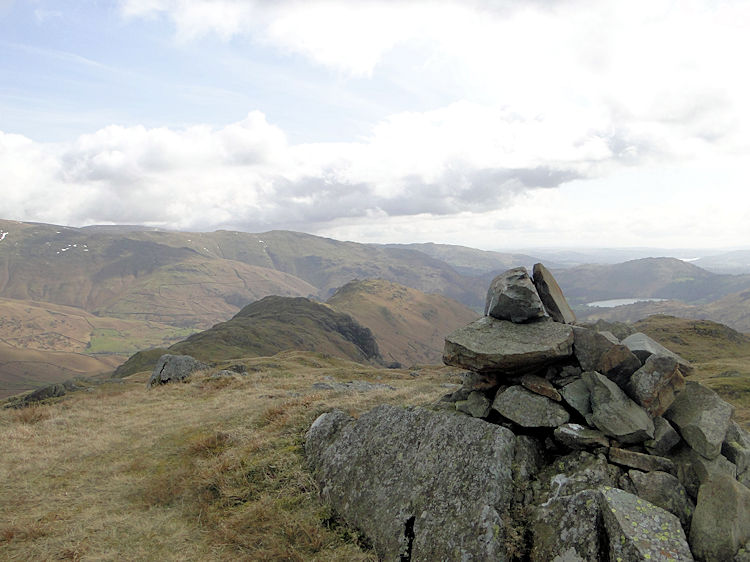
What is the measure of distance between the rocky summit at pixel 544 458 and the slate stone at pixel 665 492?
0.02 metres

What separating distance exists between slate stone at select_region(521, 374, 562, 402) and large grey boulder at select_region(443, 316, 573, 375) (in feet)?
1.31

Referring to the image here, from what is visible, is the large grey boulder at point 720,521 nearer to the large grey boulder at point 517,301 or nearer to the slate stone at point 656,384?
the slate stone at point 656,384

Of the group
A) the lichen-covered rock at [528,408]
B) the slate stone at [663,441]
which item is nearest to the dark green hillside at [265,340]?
the lichen-covered rock at [528,408]

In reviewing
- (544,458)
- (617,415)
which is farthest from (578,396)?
(544,458)

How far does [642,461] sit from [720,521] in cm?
196

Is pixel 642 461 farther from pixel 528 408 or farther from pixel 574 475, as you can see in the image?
pixel 528 408

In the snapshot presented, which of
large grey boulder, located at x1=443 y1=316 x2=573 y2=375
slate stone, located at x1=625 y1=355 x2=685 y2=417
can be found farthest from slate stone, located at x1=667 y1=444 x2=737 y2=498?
large grey boulder, located at x1=443 y1=316 x2=573 y2=375

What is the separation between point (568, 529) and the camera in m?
8.80

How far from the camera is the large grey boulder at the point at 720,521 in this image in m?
8.13

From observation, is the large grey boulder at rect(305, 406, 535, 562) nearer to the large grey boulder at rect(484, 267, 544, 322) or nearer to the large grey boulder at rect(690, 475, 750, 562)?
the large grey boulder at rect(690, 475, 750, 562)

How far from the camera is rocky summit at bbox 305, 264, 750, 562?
8.66 meters

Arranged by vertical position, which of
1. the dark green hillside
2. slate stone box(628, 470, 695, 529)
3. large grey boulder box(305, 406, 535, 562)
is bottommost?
the dark green hillside

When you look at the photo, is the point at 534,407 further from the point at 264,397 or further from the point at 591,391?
the point at 264,397

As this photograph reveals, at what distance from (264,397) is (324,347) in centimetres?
15110
